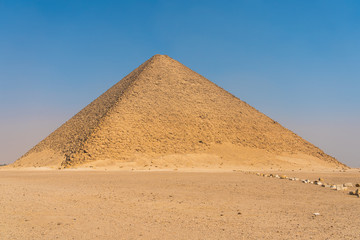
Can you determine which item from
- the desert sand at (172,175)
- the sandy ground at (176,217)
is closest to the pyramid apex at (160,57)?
the desert sand at (172,175)

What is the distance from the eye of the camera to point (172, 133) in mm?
38562

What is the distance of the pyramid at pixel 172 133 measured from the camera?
3434cm

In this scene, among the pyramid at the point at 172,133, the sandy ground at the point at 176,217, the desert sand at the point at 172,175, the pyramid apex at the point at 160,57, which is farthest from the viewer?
the pyramid apex at the point at 160,57

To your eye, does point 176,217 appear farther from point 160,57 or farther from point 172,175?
point 160,57

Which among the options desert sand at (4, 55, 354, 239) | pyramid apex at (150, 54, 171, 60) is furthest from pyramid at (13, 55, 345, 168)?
pyramid apex at (150, 54, 171, 60)

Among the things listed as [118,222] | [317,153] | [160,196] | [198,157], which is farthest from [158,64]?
[118,222]

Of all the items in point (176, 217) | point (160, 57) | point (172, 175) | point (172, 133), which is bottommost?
point (176, 217)

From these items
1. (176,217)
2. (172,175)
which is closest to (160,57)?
(172,175)

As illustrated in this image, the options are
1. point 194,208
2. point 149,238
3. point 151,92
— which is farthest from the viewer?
point 151,92

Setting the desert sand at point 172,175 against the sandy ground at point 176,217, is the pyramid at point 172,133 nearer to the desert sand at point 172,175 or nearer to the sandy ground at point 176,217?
the desert sand at point 172,175

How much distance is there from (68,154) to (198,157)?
44.4 feet

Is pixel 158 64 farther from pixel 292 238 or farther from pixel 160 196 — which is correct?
pixel 292 238

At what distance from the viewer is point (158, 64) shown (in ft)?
177

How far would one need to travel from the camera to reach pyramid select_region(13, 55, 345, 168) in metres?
34.3
